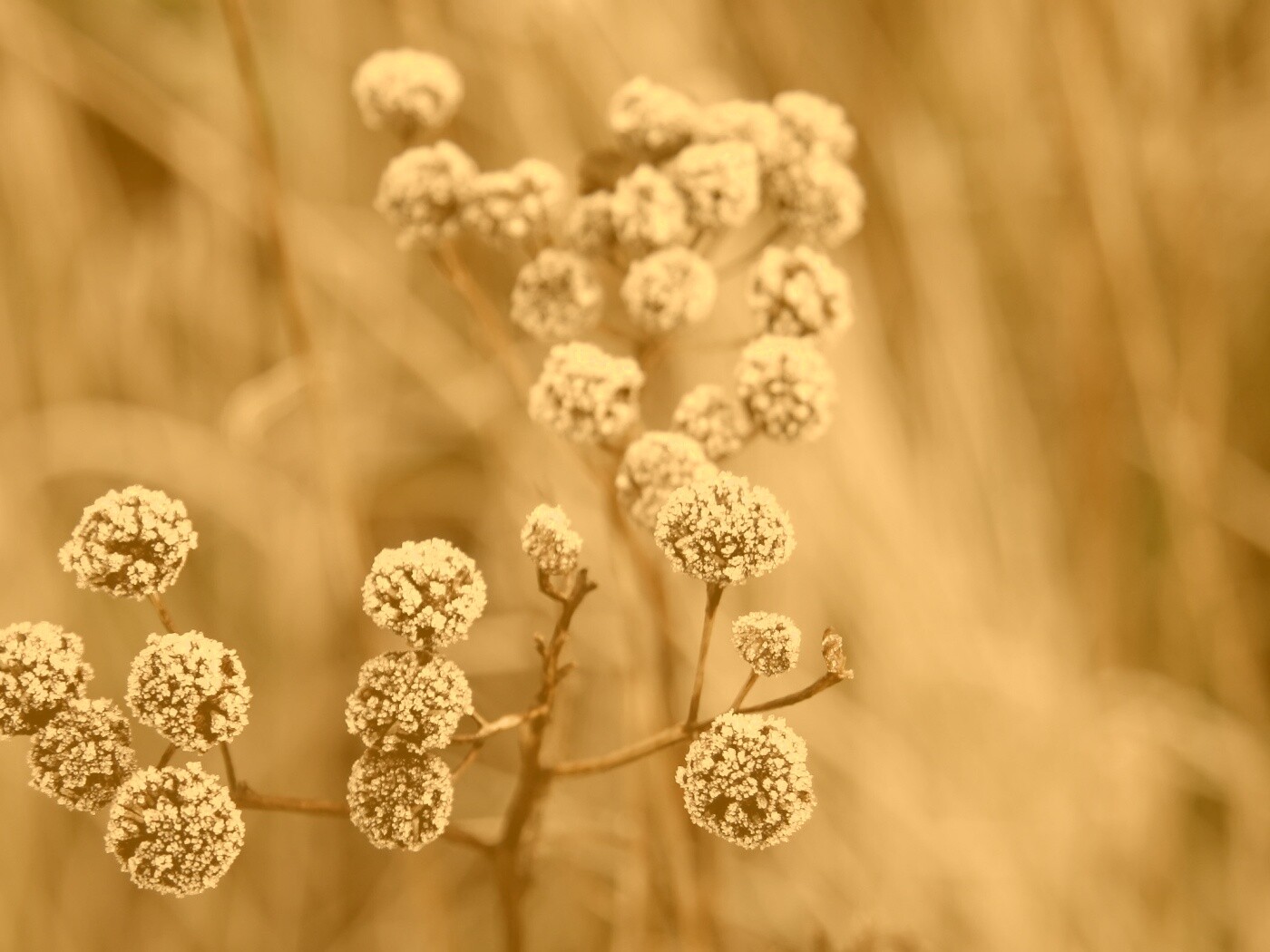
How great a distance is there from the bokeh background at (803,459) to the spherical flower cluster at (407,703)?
33.2 inches

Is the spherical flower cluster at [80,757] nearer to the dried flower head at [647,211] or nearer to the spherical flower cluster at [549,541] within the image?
the spherical flower cluster at [549,541]

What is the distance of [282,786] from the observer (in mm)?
1646

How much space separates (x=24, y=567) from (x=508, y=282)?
2.96ft

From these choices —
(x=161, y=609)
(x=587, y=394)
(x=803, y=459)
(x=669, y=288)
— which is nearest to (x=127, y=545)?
(x=161, y=609)

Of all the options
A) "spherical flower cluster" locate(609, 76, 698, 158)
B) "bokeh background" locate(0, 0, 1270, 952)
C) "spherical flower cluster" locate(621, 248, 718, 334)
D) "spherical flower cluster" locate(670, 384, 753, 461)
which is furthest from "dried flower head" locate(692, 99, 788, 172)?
"bokeh background" locate(0, 0, 1270, 952)

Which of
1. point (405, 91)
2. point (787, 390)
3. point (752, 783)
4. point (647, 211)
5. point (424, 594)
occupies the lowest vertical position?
point (752, 783)

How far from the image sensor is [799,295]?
2.61ft

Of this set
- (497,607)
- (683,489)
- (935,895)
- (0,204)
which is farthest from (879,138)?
(0,204)

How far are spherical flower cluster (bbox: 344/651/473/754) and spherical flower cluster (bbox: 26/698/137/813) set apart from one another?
0.42 ft

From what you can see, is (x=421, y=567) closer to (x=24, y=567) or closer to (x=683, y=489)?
(x=683, y=489)

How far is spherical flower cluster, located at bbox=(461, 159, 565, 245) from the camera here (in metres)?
0.80

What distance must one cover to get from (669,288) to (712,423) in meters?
0.11

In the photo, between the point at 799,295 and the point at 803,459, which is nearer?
the point at 799,295

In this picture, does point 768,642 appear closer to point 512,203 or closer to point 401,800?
point 401,800
